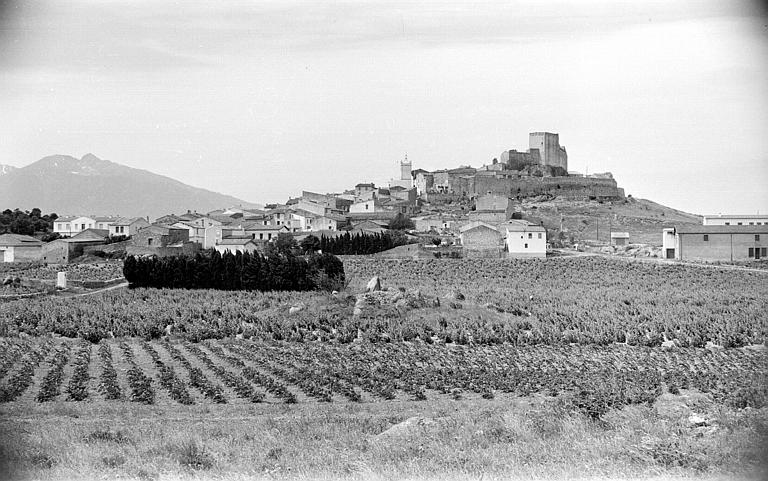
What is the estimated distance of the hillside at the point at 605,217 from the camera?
51.8m

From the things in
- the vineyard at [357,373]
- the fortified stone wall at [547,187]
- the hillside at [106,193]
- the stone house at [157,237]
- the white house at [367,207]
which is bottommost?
the vineyard at [357,373]

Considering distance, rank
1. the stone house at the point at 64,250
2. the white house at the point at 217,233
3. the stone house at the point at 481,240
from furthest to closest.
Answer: the white house at the point at 217,233 → the stone house at the point at 64,250 → the stone house at the point at 481,240

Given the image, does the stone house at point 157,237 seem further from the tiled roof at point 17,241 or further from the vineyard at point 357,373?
the vineyard at point 357,373

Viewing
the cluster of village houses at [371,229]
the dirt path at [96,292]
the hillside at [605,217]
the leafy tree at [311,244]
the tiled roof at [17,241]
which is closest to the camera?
the dirt path at [96,292]

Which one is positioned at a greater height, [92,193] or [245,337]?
[92,193]

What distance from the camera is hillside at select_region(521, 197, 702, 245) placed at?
2040 inches

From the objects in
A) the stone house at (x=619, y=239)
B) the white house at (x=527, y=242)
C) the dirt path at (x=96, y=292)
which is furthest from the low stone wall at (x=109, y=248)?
the stone house at (x=619, y=239)

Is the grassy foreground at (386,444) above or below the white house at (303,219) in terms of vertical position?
below

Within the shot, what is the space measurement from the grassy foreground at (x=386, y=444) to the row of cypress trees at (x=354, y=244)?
103 ft

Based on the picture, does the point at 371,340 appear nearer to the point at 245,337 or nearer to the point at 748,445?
the point at 245,337

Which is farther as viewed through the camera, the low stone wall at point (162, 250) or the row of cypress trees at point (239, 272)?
the low stone wall at point (162, 250)

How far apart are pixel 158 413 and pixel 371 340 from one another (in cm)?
771

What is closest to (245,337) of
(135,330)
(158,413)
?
(135,330)

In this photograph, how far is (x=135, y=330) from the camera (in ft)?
62.4
